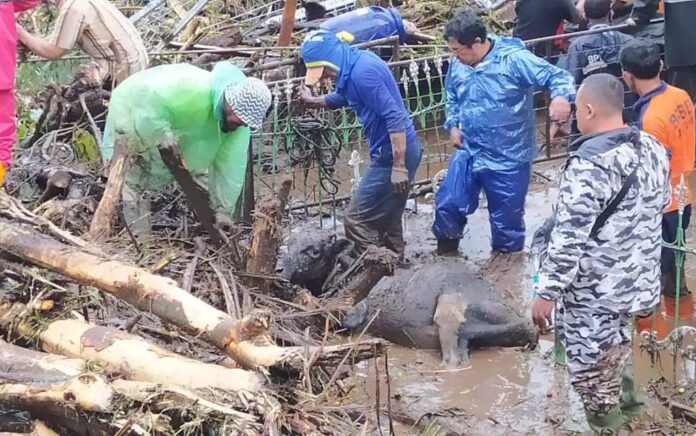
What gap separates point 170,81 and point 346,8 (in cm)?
660

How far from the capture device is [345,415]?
3123mm

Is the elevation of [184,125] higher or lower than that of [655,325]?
higher

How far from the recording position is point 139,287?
388cm

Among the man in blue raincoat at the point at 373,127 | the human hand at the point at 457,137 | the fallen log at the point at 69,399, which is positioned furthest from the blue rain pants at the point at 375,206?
the fallen log at the point at 69,399

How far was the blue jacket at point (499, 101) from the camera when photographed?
6192mm

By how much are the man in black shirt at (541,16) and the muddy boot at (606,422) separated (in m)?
5.33

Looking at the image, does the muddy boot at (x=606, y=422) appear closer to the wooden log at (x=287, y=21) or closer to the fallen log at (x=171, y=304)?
the fallen log at (x=171, y=304)

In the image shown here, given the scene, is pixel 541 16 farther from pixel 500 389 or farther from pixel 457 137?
pixel 500 389

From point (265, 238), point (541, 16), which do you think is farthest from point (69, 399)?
point (541, 16)

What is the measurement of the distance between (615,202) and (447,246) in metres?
2.99

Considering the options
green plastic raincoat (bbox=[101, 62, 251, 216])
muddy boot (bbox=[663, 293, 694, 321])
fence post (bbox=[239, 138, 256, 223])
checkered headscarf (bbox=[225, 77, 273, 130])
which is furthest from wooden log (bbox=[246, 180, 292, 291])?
muddy boot (bbox=[663, 293, 694, 321])

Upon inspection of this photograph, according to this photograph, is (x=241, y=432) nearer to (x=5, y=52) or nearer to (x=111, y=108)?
(x=5, y=52)

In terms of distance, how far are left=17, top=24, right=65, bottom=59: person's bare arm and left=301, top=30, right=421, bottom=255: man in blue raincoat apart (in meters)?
1.93

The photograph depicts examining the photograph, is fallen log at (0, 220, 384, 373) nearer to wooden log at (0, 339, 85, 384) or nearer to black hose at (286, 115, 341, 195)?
wooden log at (0, 339, 85, 384)
